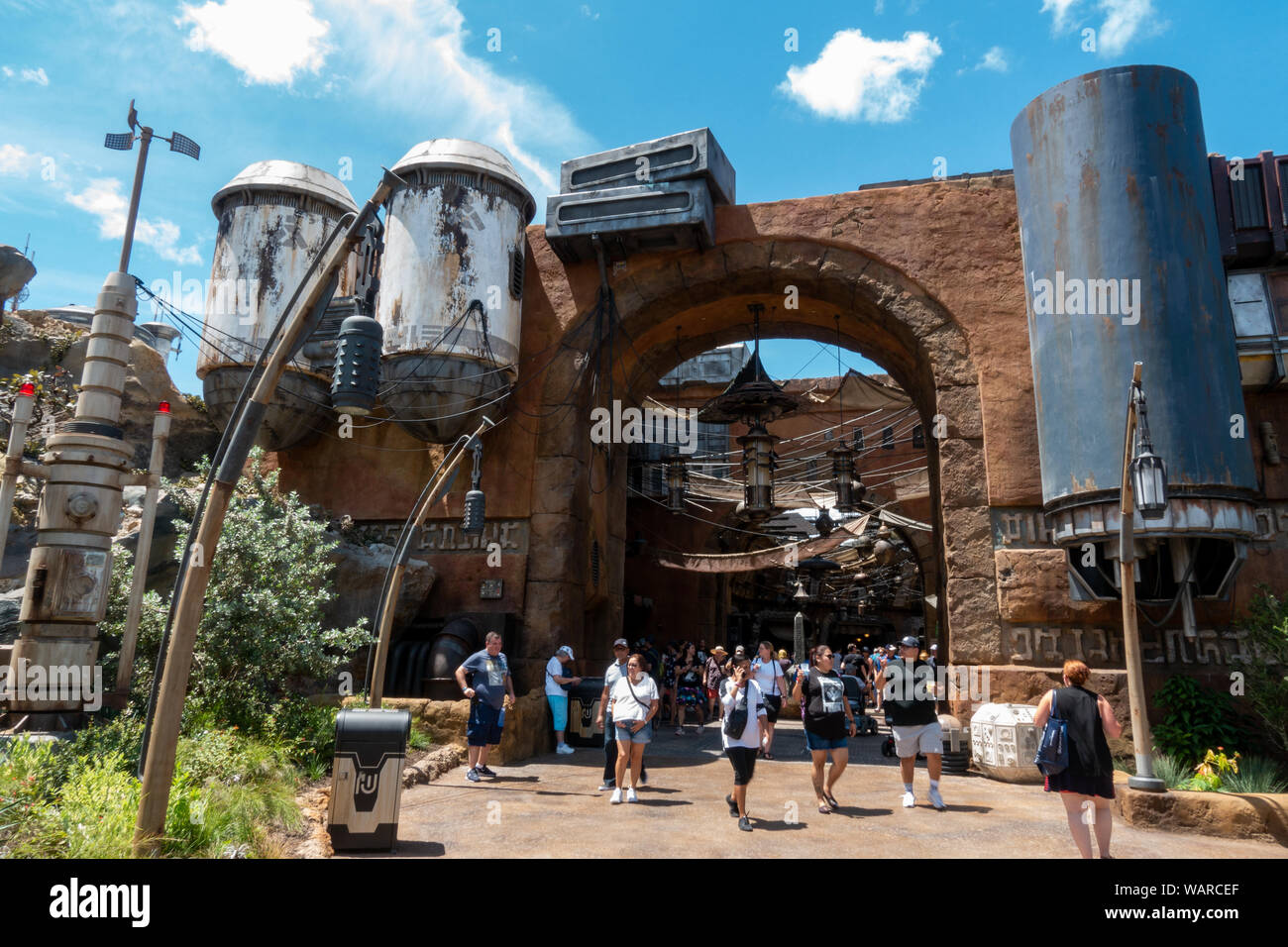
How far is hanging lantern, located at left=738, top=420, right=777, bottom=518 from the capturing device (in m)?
12.8

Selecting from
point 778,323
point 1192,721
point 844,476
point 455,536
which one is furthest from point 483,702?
point 778,323

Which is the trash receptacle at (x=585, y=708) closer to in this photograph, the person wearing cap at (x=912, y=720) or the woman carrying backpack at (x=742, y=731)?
the woman carrying backpack at (x=742, y=731)

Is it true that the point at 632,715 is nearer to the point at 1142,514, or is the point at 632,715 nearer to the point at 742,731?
the point at 742,731

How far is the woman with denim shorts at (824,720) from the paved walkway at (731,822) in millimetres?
292

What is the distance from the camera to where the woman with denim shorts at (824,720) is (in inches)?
311

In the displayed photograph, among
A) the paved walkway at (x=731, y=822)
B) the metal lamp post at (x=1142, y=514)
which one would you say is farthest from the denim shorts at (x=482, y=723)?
the metal lamp post at (x=1142, y=514)

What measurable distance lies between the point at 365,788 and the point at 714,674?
11944 mm

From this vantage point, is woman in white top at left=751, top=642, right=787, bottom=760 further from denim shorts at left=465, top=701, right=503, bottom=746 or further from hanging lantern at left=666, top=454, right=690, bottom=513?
hanging lantern at left=666, top=454, right=690, bottom=513

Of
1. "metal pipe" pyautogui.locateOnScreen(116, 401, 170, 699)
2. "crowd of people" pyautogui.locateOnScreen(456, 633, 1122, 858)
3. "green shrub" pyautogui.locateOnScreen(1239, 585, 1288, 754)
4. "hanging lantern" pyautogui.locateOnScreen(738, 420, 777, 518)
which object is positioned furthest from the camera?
"hanging lantern" pyautogui.locateOnScreen(738, 420, 777, 518)

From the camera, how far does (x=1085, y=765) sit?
5.50 meters

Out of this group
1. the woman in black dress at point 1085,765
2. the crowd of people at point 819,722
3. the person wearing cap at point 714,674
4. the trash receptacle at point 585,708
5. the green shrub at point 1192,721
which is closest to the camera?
the woman in black dress at point 1085,765

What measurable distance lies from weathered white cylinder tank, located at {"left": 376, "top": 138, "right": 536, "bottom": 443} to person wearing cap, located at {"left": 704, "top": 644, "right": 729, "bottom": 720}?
7163 mm

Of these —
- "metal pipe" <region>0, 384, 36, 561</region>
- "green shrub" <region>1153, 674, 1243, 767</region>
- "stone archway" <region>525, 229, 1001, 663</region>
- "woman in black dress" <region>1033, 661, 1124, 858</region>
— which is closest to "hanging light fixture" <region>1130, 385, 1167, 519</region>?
"woman in black dress" <region>1033, 661, 1124, 858</region>
